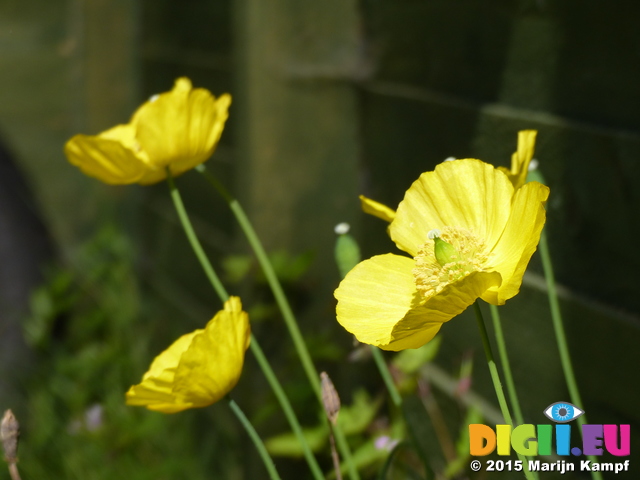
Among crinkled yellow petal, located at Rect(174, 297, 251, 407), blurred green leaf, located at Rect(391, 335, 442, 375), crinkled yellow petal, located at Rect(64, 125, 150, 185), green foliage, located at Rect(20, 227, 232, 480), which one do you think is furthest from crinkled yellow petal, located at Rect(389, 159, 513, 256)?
green foliage, located at Rect(20, 227, 232, 480)

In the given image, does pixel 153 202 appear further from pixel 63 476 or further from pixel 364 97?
pixel 364 97

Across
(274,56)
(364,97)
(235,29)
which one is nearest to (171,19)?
(235,29)

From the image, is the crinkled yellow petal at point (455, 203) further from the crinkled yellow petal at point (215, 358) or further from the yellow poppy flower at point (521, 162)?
the crinkled yellow petal at point (215, 358)

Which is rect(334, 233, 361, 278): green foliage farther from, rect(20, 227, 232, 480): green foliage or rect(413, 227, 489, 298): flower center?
rect(20, 227, 232, 480): green foliage

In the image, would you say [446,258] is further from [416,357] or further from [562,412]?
[416,357]

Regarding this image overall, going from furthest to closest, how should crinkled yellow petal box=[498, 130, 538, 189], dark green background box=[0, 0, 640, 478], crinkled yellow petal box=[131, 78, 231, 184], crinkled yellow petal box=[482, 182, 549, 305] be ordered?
dark green background box=[0, 0, 640, 478] → crinkled yellow petal box=[131, 78, 231, 184] → crinkled yellow petal box=[498, 130, 538, 189] → crinkled yellow petal box=[482, 182, 549, 305]

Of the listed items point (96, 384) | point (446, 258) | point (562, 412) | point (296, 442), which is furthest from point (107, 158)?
point (96, 384)

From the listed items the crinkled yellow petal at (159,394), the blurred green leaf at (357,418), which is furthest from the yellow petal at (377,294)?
the blurred green leaf at (357,418)
